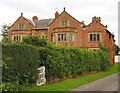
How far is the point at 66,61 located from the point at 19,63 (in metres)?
5.59

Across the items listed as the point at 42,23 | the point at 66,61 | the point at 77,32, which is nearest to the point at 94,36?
the point at 77,32

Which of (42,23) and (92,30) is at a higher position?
(42,23)

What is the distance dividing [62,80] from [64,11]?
18755mm

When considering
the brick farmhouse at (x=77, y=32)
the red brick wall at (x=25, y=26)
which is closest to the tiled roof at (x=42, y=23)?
the red brick wall at (x=25, y=26)

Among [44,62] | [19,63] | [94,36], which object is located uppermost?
[94,36]

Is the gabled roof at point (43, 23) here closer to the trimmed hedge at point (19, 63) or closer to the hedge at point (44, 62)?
the hedge at point (44, 62)

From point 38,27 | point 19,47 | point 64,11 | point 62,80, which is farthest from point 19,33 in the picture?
point 19,47

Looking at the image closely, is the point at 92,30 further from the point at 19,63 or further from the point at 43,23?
the point at 19,63

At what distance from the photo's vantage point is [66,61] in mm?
12570

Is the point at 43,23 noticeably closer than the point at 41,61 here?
No

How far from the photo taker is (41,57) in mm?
10258

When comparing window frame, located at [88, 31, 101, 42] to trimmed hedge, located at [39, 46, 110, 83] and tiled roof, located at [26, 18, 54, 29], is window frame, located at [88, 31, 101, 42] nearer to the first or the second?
trimmed hedge, located at [39, 46, 110, 83]

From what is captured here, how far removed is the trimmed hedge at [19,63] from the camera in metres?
6.97

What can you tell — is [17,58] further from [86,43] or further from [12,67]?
[86,43]
